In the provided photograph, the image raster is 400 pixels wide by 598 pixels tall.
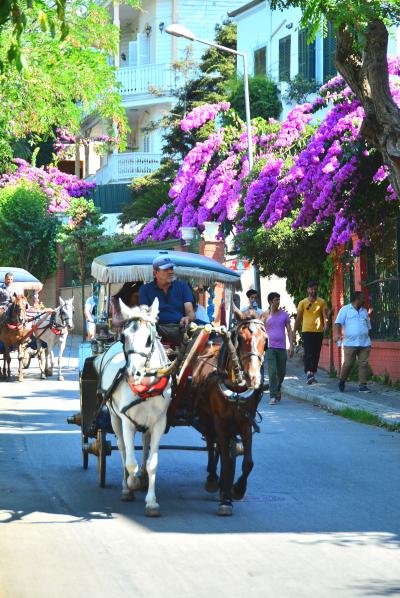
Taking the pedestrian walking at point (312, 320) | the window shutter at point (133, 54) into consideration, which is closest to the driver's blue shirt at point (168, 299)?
the pedestrian walking at point (312, 320)

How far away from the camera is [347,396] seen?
2161 cm

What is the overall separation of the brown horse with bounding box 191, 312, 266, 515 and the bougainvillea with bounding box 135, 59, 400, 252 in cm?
1282

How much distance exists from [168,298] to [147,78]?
44.7m

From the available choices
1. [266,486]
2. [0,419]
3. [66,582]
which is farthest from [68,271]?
[66,582]

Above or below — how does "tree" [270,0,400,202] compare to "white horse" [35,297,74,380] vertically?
above

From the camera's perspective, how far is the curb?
18.4m

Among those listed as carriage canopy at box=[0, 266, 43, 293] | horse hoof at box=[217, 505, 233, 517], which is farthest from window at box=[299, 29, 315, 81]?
horse hoof at box=[217, 505, 233, 517]

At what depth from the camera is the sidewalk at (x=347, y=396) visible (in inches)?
750

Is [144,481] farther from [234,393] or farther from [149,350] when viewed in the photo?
[149,350]

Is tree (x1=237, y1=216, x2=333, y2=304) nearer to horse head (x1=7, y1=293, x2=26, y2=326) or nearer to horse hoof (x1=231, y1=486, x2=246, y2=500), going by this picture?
horse head (x1=7, y1=293, x2=26, y2=326)

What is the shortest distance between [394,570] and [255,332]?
9.30 ft

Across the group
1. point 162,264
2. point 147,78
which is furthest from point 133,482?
point 147,78

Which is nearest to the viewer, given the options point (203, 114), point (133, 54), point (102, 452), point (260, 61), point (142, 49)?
point (102, 452)

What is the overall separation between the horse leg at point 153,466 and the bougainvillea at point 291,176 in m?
13.3
